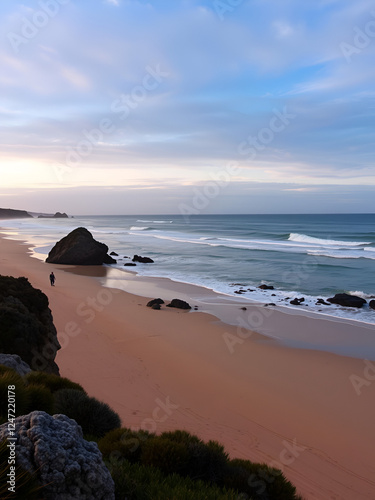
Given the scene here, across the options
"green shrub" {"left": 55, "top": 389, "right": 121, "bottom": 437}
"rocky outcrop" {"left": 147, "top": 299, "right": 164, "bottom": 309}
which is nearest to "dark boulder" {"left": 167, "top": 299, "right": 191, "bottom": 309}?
"rocky outcrop" {"left": 147, "top": 299, "right": 164, "bottom": 309}

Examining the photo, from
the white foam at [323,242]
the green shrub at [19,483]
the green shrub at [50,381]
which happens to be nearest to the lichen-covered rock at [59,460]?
the green shrub at [19,483]

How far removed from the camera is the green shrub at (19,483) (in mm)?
2883

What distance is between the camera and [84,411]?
624 cm

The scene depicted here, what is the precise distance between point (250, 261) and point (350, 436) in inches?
1240

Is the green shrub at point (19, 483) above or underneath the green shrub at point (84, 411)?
above

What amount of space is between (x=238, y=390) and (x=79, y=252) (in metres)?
28.6

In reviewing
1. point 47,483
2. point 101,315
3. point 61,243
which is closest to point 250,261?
point 61,243

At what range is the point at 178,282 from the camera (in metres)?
28.0

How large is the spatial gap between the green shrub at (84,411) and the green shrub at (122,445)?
0.56 metres

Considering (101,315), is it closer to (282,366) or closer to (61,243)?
(282,366)

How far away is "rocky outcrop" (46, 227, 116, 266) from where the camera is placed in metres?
36.2

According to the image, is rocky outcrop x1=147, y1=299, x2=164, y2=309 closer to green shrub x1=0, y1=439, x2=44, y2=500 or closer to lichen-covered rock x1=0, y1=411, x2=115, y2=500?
lichen-covered rock x1=0, y1=411, x2=115, y2=500

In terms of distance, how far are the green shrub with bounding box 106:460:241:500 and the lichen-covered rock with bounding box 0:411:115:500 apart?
67cm

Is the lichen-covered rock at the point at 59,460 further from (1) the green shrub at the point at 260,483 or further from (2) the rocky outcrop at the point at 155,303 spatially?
(2) the rocky outcrop at the point at 155,303
